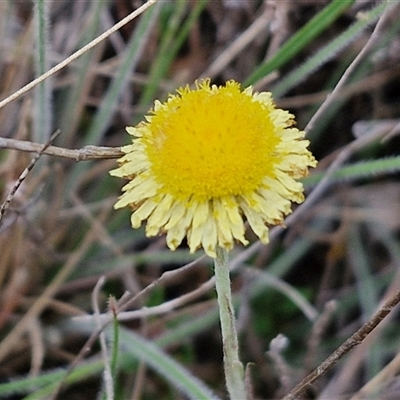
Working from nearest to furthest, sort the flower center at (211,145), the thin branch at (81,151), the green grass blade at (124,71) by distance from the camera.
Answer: the flower center at (211,145) → the thin branch at (81,151) → the green grass blade at (124,71)


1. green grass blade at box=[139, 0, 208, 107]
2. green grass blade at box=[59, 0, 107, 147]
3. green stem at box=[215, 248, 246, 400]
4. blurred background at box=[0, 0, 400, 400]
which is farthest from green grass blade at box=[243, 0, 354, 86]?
green stem at box=[215, 248, 246, 400]

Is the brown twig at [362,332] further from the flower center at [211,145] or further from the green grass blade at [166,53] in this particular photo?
the green grass blade at [166,53]

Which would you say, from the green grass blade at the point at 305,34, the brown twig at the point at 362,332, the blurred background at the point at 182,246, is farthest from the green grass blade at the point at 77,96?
the brown twig at the point at 362,332

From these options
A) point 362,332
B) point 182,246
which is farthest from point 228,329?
point 182,246

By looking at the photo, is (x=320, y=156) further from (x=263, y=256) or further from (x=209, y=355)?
(x=209, y=355)

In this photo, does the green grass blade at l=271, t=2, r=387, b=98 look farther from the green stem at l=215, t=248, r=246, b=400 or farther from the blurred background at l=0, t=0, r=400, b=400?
the green stem at l=215, t=248, r=246, b=400

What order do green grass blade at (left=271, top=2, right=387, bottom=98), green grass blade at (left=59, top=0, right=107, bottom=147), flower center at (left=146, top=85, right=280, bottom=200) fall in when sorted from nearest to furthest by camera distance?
flower center at (left=146, top=85, right=280, bottom=200) < green grass blade at (left=271, top=2, right=387, bottom=98) < green grass blade at (left=59, top=0, right=107, bottom=147)

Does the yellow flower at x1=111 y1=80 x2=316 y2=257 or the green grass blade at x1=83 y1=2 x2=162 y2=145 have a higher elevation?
the green grass blade at x1=83 y1=2 x2=162 y2=145

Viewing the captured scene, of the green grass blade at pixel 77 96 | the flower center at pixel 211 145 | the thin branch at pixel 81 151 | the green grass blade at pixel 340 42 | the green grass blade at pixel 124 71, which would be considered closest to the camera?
the flower center at pixel 211 145

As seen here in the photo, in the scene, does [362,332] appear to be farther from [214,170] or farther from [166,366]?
[166,366]
